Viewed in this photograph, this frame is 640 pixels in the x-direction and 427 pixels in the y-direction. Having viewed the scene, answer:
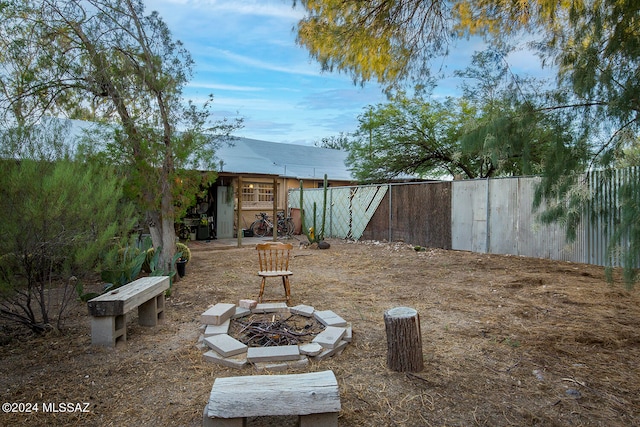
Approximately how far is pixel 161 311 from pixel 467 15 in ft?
15.0

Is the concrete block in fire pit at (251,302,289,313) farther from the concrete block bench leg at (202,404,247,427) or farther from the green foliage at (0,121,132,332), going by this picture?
the concrete block bench leg at (202,404,247,427)

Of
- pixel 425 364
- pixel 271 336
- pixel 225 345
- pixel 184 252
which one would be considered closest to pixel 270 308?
pixel 271 336

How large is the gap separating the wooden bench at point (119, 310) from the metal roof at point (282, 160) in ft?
27.8

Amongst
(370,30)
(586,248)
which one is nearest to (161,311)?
(370,30)

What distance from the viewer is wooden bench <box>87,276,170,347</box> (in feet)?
10.1

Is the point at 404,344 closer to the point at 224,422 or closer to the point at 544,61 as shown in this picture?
the point at 224,422

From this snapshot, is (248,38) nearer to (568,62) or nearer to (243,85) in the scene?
(243,85)

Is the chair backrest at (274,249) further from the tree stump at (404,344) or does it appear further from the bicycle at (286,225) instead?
the bicycle at (286,225)

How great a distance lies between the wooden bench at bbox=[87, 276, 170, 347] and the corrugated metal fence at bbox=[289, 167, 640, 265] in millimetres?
4590

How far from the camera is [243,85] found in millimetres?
7852

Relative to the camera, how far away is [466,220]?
834cm

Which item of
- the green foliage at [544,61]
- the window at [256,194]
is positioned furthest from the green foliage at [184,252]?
the window at [256,194]

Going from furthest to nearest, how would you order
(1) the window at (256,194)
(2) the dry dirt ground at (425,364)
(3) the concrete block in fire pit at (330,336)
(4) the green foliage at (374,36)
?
(1) the window at (256,194) → (4) the green foliage at (374,36) → (3) the concrete block in fire pit at (330,336) → (2) the dry dirt ground at (425,364)

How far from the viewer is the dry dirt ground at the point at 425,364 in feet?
7.30
